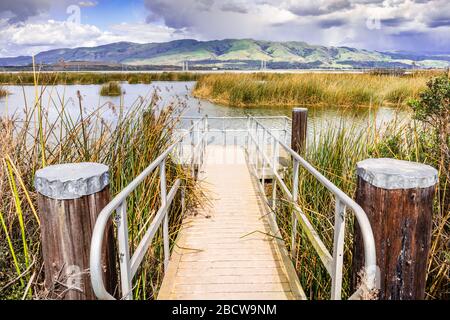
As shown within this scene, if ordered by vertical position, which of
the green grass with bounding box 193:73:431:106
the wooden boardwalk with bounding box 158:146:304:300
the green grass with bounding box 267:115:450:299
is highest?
the green grass with bounding box 193:73:431:106

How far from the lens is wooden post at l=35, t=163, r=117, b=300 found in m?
1.79

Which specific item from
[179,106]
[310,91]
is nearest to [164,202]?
[179,106]

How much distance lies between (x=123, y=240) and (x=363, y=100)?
16.0 m

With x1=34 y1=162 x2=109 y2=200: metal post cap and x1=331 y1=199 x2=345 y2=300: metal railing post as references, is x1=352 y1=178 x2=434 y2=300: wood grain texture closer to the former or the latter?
x1=331 y1=199 x2=345 y2=300: metal railing post

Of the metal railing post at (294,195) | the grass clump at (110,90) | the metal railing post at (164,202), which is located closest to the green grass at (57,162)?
the metal railing post at (164,202)

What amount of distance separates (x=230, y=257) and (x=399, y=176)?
2038mm

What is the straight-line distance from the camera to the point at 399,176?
183cm

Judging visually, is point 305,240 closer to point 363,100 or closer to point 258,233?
point 258,233

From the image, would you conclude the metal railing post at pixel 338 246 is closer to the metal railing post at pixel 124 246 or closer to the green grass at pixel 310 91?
the metal railing post at pixel 124 246

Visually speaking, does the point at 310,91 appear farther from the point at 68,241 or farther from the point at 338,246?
the point at 68,241

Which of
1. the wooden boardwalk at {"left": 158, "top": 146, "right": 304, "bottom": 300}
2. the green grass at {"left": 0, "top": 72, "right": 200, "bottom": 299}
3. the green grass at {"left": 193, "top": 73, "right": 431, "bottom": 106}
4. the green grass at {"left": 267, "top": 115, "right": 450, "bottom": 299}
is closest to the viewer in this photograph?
the green grass at {"left": 0, "top": 72, "right": 200, "bottom": 299}

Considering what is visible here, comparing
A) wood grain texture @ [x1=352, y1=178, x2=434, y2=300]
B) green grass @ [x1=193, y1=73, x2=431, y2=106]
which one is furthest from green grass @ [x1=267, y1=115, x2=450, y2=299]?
green grass @ [x1=193, y1=73, x2=431, y2=106]
